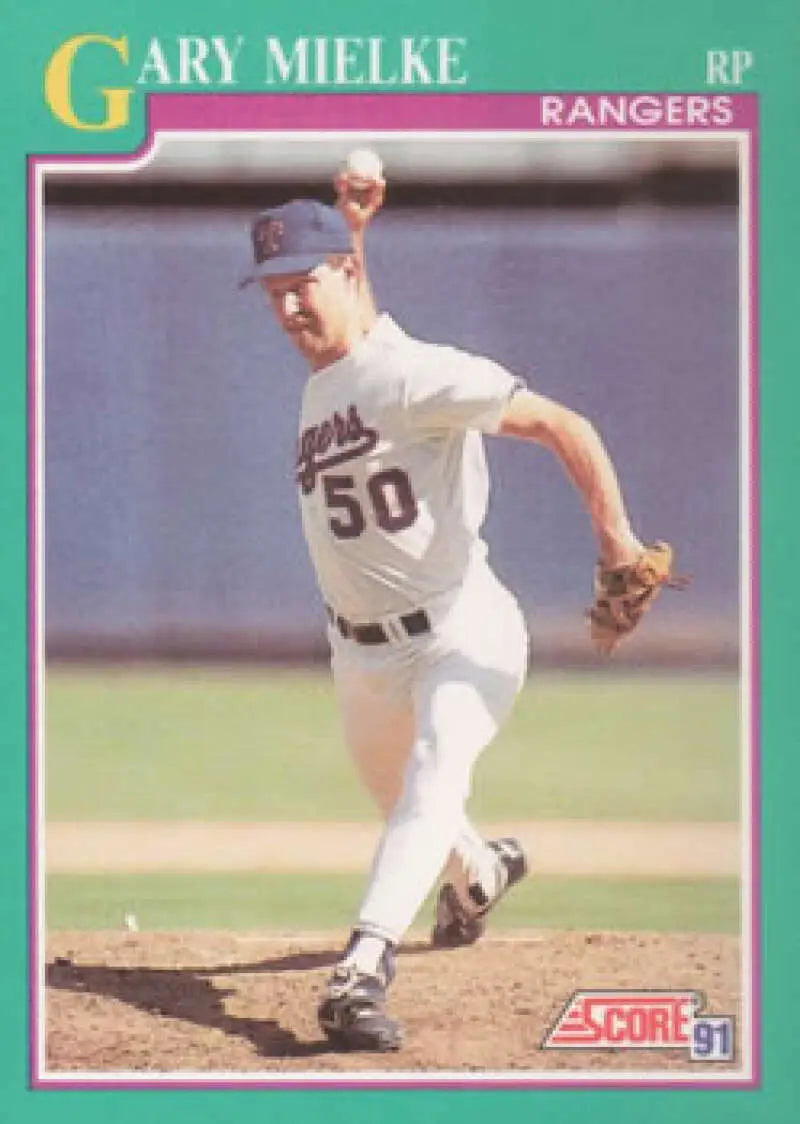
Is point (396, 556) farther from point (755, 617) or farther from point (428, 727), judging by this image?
point (755, 617)

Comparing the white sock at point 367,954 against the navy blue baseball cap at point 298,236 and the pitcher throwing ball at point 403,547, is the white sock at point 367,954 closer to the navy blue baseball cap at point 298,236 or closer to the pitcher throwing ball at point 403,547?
the pitcher throwing ball at point 403,547

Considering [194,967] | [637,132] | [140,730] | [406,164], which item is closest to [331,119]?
[406,164]

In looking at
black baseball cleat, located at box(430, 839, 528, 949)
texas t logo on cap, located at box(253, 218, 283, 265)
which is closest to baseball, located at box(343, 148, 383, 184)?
texas t logo on cap, located at box(253, 218, 283, 265)

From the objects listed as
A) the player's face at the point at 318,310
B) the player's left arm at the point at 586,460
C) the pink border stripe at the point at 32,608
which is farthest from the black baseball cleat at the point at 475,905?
the player's face at the point at 318,310

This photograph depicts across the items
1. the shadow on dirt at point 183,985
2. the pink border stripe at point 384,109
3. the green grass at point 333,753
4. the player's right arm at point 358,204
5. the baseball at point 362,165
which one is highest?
the pink border stripe at point 384,109

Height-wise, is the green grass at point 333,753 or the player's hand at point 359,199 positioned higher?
the player's hand at point 359,199

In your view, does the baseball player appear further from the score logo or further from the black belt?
the score logo
